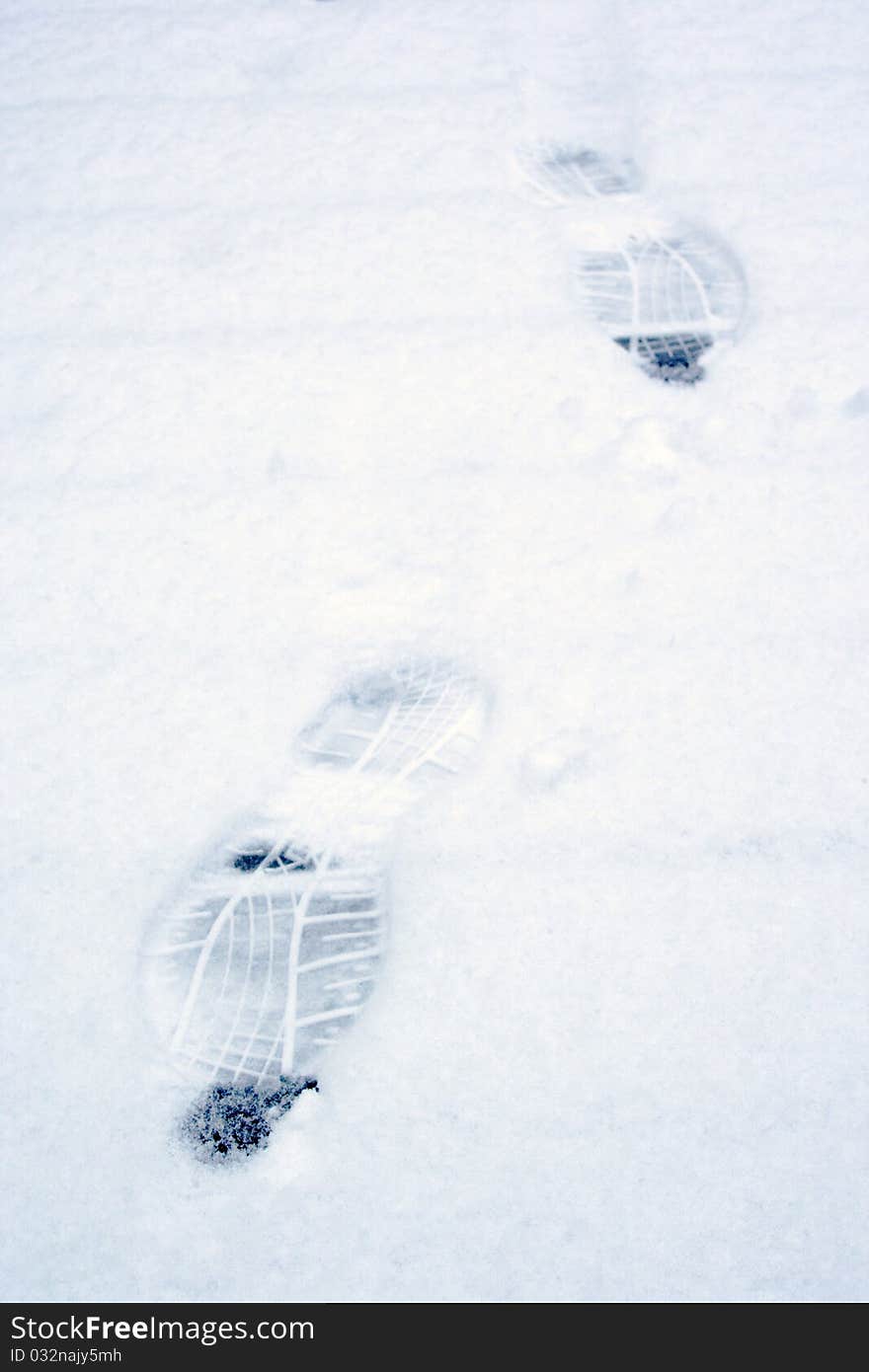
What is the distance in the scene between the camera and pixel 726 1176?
0.68 m

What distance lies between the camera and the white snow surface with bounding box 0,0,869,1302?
0.68 m

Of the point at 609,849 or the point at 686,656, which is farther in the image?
the point at 686,656

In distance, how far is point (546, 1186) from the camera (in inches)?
26.7

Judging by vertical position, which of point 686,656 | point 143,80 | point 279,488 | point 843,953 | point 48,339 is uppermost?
point 143,80

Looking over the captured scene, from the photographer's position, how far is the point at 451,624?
0.94m

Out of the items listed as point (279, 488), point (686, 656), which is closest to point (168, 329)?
point (279, 488)

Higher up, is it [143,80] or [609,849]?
[143,80]

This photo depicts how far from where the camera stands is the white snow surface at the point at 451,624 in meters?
0.68

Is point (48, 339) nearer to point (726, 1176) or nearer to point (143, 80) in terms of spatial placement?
point (143, 80)
